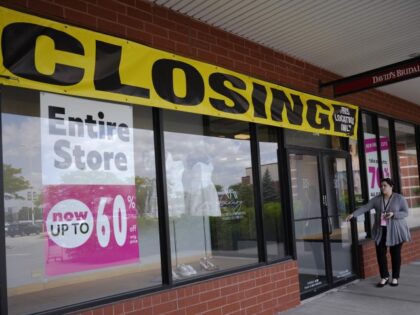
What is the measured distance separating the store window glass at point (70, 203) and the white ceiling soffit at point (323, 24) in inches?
64.8

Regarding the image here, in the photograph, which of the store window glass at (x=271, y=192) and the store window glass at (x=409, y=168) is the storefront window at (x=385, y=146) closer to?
the store window glass at (x=409, y=168)

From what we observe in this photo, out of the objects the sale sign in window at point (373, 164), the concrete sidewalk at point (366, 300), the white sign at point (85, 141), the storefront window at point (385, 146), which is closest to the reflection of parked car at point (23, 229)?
the white sign at point (85, 141)

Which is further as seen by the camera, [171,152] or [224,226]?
[224,226]

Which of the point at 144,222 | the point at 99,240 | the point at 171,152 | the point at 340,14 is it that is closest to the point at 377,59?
the point at 340,14

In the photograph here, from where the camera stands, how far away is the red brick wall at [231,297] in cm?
445

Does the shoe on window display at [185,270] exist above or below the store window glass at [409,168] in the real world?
below

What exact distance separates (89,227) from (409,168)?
870 cm

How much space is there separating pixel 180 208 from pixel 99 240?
1.30 meters

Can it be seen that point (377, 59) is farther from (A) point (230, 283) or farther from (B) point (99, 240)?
(B) point (99, 240)

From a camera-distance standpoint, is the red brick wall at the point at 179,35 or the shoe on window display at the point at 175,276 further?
the shoe on window display at the point at 175,276

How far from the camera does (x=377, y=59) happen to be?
7363 mm

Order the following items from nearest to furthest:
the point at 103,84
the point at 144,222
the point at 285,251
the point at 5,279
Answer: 1. the point at 5,279
2. the point at 103,84
3. the point at 144,222
4. the point at 285,251

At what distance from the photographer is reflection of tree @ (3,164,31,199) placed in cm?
389

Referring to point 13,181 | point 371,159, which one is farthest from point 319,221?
point 13,181
